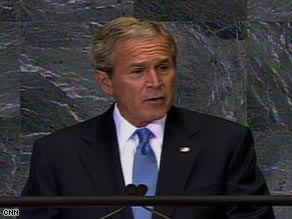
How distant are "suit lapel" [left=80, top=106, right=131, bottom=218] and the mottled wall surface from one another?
4.09ft

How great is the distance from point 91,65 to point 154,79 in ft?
4.53

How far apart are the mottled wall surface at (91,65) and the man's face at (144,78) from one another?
1.26 meters

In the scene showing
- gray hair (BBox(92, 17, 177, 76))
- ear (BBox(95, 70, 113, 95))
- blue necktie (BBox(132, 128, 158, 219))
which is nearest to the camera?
blue necktie (BBox(132, 128, 158, 219))

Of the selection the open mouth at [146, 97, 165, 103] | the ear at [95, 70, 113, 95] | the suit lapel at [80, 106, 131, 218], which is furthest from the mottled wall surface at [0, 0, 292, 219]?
the open mouth at [146, 97, 165, 103]

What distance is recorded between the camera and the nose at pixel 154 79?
3.17 meters

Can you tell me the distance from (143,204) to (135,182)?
40.3 inches

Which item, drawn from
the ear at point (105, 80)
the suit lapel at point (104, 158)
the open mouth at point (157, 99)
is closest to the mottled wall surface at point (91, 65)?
the ear at point (105, 80)

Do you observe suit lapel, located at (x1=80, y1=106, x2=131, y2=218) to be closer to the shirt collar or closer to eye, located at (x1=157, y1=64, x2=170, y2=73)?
the shirt collar

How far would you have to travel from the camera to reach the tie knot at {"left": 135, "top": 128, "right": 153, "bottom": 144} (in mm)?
3213

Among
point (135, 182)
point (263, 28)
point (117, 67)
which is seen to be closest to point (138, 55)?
point (117, 67)

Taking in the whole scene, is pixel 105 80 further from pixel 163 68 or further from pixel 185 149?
pixel 185 149

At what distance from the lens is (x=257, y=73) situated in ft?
15.0

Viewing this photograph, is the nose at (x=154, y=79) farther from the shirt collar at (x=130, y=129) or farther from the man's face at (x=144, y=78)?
the shirt collar at (x=130, y=129)

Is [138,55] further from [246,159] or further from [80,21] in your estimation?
[80,21]
